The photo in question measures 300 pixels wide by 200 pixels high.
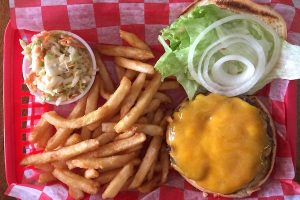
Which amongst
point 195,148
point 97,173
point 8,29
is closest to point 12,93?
point 8,29

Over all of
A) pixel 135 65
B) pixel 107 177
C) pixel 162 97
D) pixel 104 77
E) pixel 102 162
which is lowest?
pixel 107 177

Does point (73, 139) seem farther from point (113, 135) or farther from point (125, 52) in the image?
point (125, 52)

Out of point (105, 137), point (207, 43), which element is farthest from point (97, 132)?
point (207, 43)

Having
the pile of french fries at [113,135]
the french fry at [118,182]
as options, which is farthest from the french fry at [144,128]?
the french fry at [118,182]

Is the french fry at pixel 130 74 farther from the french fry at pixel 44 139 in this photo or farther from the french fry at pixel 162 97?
the french fry at pixel 44 139

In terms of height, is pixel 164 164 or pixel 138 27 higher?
pixel 138 27

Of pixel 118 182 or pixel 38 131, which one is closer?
pixel 118 182

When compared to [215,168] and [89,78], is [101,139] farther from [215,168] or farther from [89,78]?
[215,168]

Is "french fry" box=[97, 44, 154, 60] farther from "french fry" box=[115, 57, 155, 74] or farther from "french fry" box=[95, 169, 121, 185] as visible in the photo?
"french fry" box=[95, 169, 121, 185]
